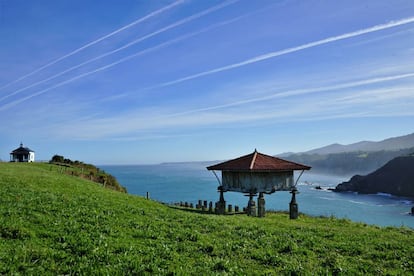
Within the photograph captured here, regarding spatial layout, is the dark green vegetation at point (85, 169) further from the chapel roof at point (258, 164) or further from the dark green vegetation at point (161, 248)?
the dark green vegetation at point (161, 248)

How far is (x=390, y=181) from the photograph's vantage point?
5300 inches

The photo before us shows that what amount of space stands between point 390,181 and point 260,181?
126m

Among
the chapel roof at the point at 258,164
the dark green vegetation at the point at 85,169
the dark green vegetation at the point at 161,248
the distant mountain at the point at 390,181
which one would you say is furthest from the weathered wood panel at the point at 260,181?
the distant mountain at the point at 390,181

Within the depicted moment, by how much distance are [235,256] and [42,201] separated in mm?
12011

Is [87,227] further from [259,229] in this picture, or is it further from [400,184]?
[400,184]

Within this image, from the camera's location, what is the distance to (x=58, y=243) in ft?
34.6

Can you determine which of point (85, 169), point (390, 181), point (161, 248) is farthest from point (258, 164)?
point (390, 181)

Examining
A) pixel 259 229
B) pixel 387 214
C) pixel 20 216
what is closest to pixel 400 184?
pixel 387 214

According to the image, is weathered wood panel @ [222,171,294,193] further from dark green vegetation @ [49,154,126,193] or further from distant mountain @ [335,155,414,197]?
distant mountain @ [335,155,414,197]

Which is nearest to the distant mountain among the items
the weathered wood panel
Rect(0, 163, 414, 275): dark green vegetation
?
the weathered wood panel

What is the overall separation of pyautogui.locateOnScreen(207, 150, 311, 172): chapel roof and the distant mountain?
115046 millimetres

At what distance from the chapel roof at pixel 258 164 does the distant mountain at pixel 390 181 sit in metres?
115

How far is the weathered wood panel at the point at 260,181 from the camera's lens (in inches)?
1187

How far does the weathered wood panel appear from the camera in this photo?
30.2 meters
